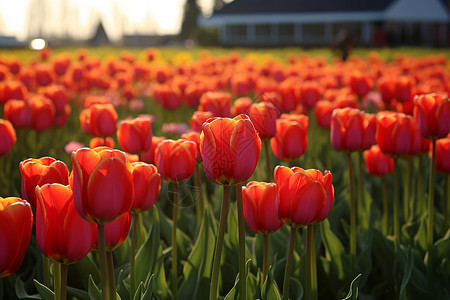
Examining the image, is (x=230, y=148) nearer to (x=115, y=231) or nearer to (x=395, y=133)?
(x=115, y=231)

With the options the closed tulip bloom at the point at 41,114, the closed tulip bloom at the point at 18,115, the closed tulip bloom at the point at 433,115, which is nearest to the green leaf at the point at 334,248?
the closed tulip bloom at the point at 433,115

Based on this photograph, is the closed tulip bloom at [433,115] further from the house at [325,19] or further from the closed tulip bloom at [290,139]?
the house at [325,19]

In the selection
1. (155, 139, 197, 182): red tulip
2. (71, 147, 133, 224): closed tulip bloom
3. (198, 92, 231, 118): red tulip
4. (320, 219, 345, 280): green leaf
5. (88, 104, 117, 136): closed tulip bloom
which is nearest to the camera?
(71, 147, 133, 224): closed tulip bloom

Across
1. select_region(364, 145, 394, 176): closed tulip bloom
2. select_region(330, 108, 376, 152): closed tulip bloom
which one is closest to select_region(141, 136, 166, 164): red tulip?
select_region(330, 108, 376, 152): closed tulip bloom

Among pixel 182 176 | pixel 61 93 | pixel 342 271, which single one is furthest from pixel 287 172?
pixel 61 93

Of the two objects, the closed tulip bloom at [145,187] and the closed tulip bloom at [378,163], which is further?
the closed tulip bloom at [378,163]

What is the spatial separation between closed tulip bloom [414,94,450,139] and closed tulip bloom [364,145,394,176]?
523mm

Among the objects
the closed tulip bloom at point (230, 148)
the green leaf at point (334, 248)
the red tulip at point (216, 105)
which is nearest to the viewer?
the closed tulip bloom at point (230, 148)

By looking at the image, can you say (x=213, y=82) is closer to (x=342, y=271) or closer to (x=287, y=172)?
(x=342, y=271)

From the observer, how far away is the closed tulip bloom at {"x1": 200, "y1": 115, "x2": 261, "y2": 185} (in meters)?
1.35

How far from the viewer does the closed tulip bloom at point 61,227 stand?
4.02 feet

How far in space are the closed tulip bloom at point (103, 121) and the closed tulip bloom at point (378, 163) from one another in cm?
134

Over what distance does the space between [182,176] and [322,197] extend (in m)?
0.54

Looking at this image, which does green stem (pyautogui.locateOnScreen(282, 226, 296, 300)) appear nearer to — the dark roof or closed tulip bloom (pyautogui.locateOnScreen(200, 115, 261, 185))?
closed tulip bloom (pyautogui.locateOnScreen(200, 115, 261, 185))
